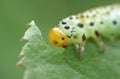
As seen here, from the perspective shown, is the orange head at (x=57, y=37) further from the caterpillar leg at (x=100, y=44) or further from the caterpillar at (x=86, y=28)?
the caterpillar leg at (x=100, y=44)

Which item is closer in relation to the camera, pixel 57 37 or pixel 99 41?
pixel 57 37

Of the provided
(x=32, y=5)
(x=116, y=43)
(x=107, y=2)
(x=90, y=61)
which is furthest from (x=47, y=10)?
(x=90, y=61)

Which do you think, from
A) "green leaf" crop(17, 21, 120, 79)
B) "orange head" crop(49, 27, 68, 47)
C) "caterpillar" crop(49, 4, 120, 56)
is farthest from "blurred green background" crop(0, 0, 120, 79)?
"orange head" crop(49, 27, 68, 47)

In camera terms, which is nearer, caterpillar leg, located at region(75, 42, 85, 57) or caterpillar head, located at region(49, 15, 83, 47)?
caterpillar head, located at region(49, 15, 83, 47)

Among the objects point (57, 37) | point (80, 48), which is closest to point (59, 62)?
point (57, 37)

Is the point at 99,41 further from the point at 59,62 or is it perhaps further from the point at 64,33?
the point at 59,62

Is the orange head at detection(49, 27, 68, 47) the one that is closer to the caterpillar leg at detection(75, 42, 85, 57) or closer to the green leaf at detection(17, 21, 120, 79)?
the green leaf at detection(17, 21, 120, 79)

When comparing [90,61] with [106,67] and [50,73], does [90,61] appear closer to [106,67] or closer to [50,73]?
[106,67]
